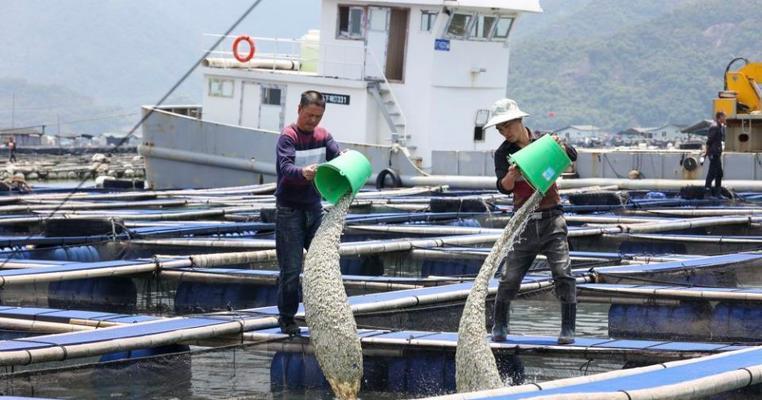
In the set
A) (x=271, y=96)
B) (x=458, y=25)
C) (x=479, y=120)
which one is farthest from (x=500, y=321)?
(x=271, y=96)

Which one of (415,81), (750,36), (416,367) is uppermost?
(750,36)

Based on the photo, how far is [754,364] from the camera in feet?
25.2

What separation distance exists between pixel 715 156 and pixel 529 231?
13485 mm

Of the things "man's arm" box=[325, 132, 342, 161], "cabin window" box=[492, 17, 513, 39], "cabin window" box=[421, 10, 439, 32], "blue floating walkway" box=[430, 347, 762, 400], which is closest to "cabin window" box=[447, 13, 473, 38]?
"cabin window" box=[421, 10, 439, 32]

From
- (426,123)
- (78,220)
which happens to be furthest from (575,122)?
(78,220)

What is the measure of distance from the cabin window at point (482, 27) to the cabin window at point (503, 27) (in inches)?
7.7

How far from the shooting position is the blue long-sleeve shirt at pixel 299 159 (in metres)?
9.02

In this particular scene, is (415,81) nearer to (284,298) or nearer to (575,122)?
(284,298)

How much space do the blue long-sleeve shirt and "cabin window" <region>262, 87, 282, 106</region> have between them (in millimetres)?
20434

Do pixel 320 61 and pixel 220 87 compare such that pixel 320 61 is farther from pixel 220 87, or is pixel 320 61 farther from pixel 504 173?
pixel 504 173

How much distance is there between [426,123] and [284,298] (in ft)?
62.2

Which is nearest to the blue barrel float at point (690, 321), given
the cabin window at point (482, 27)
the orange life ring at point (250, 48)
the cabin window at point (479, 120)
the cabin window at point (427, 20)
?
the cabin window at point (427, 20)

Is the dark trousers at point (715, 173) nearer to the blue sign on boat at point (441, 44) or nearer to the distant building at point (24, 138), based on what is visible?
the blue sign on boat at point (441, 44)

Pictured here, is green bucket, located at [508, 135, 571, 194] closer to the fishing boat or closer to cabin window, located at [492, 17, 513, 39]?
the fishing boat
